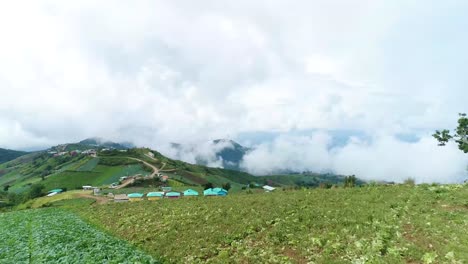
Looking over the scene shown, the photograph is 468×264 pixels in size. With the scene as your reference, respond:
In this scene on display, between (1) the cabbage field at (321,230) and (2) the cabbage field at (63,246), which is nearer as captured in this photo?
(1) the cabbage field at (321,230)

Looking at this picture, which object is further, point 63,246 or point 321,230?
point 63,246

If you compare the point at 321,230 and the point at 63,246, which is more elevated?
the point at 321,230

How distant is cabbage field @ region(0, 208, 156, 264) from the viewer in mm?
23391

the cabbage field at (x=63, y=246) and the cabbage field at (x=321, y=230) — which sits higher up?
the cabbage field at (x=321, y=230)

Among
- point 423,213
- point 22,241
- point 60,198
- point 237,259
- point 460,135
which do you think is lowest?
point 60,198

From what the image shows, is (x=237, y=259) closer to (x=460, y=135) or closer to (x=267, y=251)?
(x=267, y=251)

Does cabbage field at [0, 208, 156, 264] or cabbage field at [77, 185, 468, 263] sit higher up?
cabbage field at [77, 185, 468, 263]

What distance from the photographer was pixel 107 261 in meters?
22.3

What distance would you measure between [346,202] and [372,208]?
4.00m

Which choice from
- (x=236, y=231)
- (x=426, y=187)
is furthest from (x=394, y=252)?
(x=426, y=187)

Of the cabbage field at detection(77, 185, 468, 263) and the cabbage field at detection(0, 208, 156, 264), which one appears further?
the cabbage field at detection(0, 208, 156, 264)

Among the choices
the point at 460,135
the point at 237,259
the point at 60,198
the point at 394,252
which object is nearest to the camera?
the point at 394,252

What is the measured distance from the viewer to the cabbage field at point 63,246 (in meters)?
23.4

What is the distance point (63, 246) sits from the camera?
27016 millimetres
